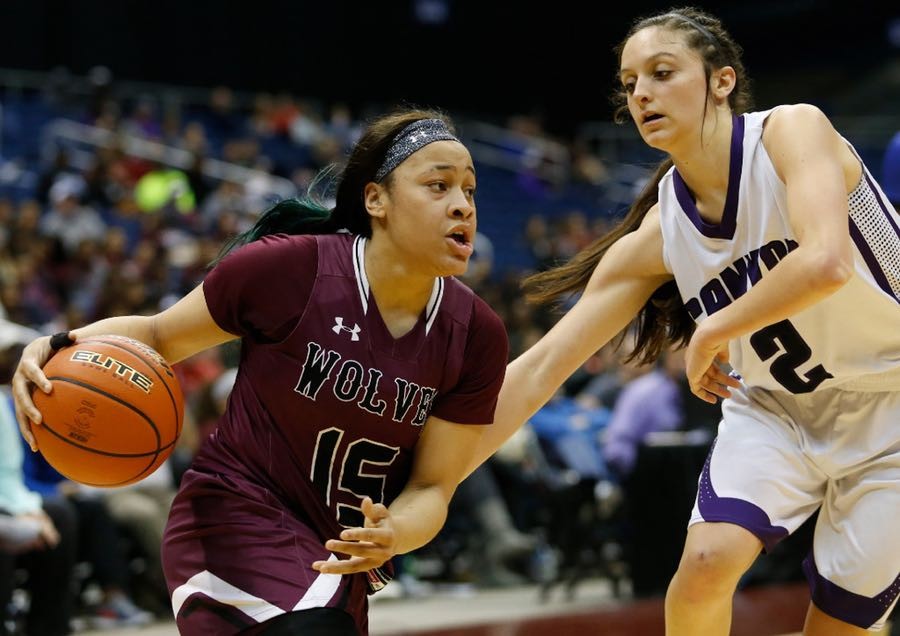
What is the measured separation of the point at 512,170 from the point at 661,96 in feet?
50.3

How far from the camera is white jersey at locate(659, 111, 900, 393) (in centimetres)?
307

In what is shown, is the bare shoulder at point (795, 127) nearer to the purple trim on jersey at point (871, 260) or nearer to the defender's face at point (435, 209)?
the purple trim on jersey at point (871, 260)

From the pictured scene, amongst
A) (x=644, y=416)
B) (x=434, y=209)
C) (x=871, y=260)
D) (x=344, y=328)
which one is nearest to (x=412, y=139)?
(x=434, y=209)

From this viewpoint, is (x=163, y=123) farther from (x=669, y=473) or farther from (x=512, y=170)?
(x=669, y=473)

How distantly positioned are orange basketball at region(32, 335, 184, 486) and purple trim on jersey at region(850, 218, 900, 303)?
1716 mm

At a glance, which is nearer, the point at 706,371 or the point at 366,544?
the point at 366,544

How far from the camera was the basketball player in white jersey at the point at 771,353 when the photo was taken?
9.96 feet

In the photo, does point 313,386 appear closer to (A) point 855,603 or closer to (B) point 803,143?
(B) point 803,143

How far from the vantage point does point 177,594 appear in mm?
2840

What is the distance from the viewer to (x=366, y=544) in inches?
101

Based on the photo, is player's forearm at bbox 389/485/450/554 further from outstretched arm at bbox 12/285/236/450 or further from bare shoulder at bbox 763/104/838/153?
bare shoulder at bbox 763/104/838/153

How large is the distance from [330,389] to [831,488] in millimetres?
1322

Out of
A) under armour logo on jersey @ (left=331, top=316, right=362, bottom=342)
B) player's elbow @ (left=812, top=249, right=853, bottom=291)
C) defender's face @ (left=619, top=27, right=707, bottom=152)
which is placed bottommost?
under armour logo on jersey @ (left=331, top=316, right=362, bottom=342)

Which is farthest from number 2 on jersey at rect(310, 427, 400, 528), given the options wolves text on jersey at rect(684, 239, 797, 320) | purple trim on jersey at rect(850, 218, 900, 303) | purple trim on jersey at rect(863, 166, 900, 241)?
purple trim on jersey at rect(863, 166, 900, 241)
